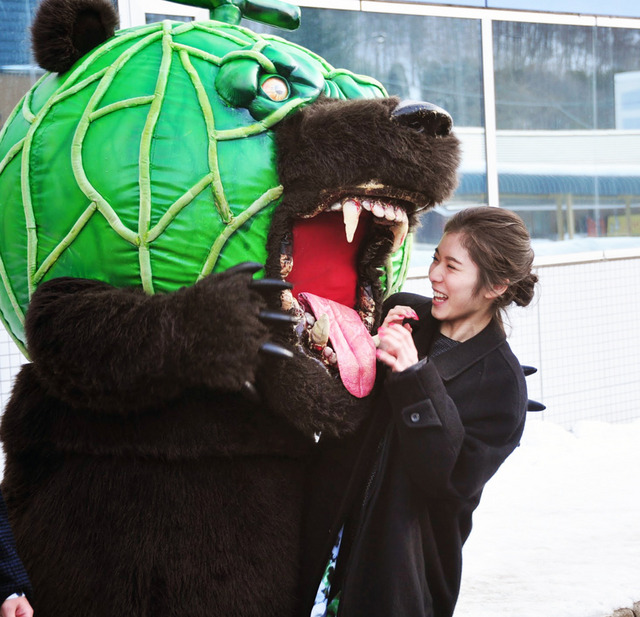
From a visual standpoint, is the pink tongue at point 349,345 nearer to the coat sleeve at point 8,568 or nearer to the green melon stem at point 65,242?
the green melon stem at point 65,242

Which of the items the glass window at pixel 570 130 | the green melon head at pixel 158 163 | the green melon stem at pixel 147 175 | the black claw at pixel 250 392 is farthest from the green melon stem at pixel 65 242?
the glass window at pixel 570 130

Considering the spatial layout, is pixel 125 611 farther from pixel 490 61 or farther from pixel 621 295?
pixel 621 295

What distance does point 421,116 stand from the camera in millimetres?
1937

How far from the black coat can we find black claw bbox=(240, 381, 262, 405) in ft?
1.02

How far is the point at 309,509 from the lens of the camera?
217 cm

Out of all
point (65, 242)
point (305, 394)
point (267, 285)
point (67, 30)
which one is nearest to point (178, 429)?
point (305, 394)

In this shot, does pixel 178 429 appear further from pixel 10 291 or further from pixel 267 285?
pixel 10 291

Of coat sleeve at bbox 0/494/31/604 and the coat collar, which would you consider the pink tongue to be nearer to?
the coat collar

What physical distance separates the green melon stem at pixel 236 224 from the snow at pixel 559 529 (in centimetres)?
215

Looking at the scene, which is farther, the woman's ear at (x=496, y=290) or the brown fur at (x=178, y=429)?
the woman's ear at (x=496, y=290)

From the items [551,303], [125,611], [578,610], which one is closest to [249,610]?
[125,611]

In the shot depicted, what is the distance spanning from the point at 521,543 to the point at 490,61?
3695mm

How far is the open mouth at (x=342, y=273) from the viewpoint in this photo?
199 centimetres

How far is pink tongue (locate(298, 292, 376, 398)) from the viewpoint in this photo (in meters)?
2.04
